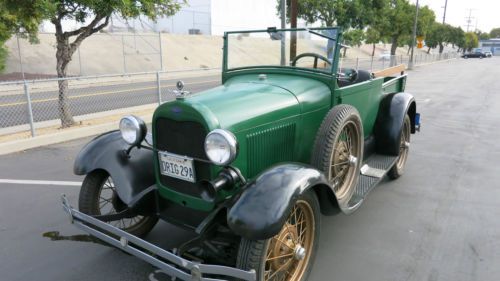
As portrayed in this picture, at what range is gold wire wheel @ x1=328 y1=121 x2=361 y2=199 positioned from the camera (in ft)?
11.1

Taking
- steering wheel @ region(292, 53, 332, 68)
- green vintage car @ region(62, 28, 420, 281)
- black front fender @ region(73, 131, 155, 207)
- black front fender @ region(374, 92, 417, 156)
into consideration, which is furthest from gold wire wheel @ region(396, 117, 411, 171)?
black front fender @ region(73, 131, 155, 207)

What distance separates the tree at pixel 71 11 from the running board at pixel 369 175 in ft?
16.9

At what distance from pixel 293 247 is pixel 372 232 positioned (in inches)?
51.4

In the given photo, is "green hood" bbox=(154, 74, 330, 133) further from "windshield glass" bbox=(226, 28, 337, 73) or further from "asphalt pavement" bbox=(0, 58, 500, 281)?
"asphalt pavement" bbox=(0, 58, 500, 281)

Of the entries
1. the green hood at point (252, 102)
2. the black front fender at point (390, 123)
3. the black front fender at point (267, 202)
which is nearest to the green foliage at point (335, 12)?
the black front fender at point (390, 123)

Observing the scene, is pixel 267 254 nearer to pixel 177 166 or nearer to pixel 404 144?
pixel 177 166

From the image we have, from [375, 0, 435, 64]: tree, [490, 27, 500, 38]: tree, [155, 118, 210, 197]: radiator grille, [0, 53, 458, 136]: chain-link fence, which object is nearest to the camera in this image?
[155, 118, 210, 197]: radiator grille

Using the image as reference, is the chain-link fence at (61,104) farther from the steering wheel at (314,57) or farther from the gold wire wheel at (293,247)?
the gold wire wheel at (293,247)

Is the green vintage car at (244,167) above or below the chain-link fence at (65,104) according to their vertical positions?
above

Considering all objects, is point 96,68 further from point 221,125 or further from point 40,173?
point 221,125

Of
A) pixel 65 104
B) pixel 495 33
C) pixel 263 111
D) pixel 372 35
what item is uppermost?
pixel 495 33

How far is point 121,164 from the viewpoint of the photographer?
3.08 m

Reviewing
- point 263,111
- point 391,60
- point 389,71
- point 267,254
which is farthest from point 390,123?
point 391,60

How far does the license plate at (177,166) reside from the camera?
107 inches
